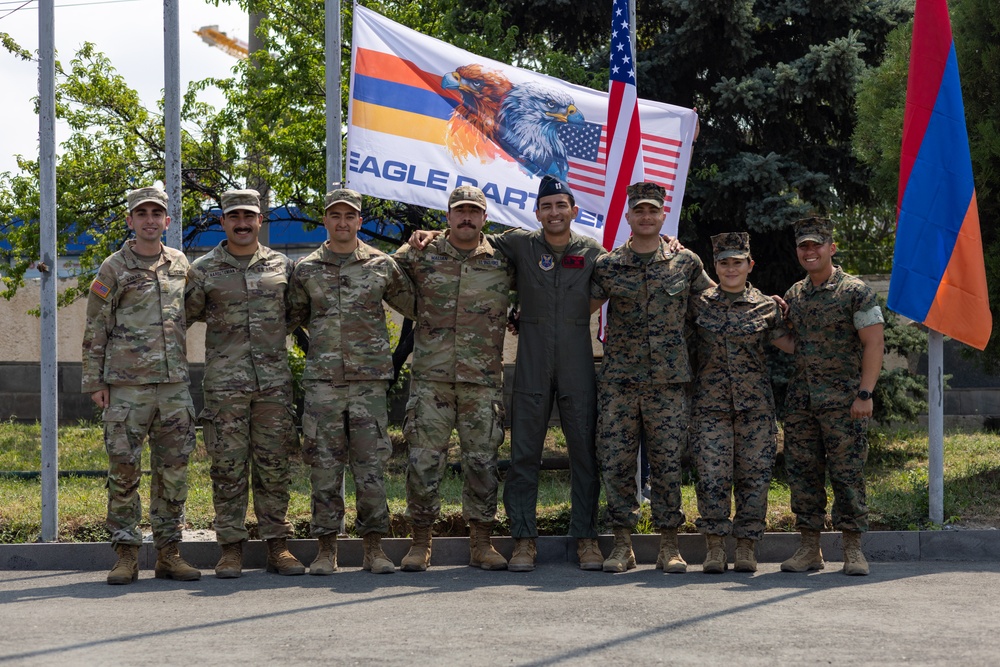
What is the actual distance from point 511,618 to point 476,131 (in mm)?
4124

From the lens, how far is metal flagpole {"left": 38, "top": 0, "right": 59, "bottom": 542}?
276 inches

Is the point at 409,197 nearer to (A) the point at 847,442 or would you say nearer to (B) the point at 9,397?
(A) the point at 847,442

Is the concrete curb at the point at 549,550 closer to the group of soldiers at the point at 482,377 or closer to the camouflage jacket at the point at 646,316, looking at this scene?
the group of soldiers at the point at 482,377

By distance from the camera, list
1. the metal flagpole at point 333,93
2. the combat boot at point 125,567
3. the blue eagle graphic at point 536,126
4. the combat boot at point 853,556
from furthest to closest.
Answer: the blue eagle graphic at point 536,126
the metal flagpole at point 333,93
the combat boot at point 853,556
the combat boot at point 125,567

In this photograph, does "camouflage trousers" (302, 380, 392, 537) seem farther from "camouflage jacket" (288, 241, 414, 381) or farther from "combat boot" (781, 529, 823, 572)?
"combat boot" (781, 529, 823, 572)

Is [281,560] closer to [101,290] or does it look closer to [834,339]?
[101,290]

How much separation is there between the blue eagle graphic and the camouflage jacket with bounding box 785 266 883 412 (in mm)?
2400

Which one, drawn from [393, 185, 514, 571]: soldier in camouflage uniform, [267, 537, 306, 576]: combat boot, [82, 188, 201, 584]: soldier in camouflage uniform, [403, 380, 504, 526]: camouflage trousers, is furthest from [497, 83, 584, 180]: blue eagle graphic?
[267, 537, 306, 576]: combat boot

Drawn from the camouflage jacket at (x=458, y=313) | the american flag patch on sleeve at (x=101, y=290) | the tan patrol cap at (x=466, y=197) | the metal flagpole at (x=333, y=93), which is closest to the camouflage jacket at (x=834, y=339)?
the camouflage jacket at (x=458, y=313)

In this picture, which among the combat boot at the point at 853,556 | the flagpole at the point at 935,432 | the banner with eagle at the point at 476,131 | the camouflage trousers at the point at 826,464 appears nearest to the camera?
the combat boot at the point at 853,556

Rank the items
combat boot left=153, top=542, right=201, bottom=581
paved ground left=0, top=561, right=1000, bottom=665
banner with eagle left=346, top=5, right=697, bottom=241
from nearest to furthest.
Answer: paved ground left=0, top=561, right=1000, bottom=665, combat boot left=153, top=542, right=201, bottom=581, banner with eagle left=346, top=5, right=697, bottom=241

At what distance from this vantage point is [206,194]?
13.2m

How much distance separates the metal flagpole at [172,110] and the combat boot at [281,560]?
228 centimetres

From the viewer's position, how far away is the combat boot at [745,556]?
637 cm
